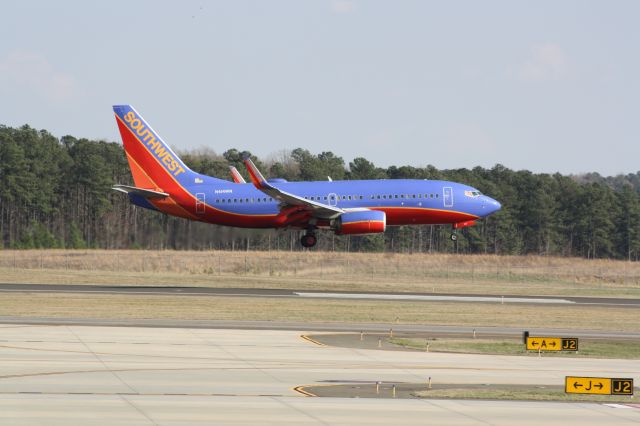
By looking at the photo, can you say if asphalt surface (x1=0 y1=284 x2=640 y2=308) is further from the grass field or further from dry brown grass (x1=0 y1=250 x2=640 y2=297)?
dry brown grass (x1=0 y1=250 x2=640 y2=297)

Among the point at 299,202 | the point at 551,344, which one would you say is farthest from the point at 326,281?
the point at 551,344

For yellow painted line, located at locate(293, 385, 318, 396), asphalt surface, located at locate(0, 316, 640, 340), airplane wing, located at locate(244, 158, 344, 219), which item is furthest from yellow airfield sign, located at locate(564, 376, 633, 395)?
airplane wing, located at locate(244, 158, 344, 219)

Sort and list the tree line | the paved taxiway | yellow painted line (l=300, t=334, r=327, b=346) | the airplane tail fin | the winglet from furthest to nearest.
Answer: the tree line, the airplane tail fin, the winglet, yellow painted line (l=300, t=334, r=327, b=346), the paved taxiway

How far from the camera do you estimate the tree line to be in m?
116

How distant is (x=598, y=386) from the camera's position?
28250 mm

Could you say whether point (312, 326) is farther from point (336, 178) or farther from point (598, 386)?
point (336, 178)

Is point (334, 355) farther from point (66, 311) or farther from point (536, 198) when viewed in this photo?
point (536, 198)

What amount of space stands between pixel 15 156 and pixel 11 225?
786 cm

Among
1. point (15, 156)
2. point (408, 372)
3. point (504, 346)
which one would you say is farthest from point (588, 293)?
point (15, 156)

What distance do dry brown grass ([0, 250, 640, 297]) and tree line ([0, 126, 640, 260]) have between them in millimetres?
15551

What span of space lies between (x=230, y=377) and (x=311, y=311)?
22.4m

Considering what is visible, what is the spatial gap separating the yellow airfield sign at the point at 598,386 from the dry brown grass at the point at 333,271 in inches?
1619

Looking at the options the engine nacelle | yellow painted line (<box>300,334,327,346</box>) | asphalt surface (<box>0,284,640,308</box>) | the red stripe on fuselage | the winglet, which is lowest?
yellow painted line (<box>300,334,327,346</box>)

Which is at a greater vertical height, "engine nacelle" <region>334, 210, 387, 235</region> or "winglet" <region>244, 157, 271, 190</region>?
"winglet" <region>244, 157, 271, 190</region>
